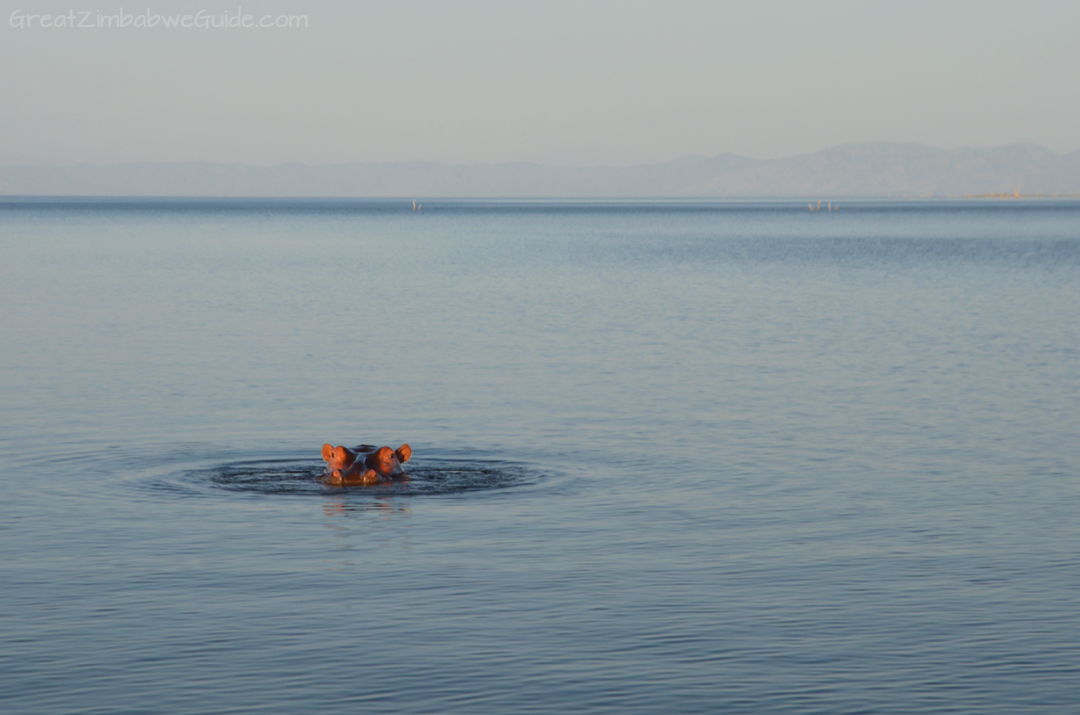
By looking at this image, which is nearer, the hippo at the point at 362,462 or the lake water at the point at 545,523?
the lake water at the point at 545,523

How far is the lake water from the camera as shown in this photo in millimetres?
14352

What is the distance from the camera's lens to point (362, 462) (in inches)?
915

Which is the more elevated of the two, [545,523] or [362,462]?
[362,462]

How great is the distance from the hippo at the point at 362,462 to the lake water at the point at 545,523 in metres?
0.31

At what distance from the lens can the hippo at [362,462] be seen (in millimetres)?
23234

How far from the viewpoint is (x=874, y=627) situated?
15977 mm

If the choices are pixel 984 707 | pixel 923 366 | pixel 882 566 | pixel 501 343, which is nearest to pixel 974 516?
pixel 882 566

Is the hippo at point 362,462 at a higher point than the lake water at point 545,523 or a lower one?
higher

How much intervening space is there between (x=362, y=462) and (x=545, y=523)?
3693 mm

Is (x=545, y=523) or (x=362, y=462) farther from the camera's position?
(x=362, y=462)

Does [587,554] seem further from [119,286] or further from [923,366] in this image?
[119,286]

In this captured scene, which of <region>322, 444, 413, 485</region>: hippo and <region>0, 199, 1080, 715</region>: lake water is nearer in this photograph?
<region>0, 199, 1080, 715</region>: lake water

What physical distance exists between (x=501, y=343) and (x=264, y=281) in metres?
38.9

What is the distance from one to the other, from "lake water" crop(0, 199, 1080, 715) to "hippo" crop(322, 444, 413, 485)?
1.01ft
